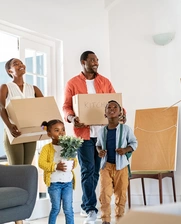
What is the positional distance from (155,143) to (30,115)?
1.85 m

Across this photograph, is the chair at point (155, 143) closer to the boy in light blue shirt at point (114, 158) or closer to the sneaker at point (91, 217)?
the sneaker at point (91, 217)

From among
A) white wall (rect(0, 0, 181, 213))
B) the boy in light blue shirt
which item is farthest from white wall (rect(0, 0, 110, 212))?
the boy in light blue shirt

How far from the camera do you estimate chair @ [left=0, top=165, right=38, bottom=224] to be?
214cm

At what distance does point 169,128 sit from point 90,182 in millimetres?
1334

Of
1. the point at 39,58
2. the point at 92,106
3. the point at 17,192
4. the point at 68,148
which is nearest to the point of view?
the point at 17,192

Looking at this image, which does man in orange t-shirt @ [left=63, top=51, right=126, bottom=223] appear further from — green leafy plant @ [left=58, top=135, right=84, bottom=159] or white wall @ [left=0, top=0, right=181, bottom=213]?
white wall @ [left=0, top=0, right=181, bottom=213]

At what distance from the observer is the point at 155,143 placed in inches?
157

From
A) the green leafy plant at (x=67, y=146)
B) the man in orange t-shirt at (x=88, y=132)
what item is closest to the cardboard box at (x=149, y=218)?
the green leafy plant at (x=67, y=146)

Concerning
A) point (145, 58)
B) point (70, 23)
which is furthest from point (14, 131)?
point (145, 58)

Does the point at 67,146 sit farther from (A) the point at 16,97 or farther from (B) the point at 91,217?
(B) the point at 91,217

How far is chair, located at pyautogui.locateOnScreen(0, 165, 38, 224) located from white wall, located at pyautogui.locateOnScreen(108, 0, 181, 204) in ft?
6.95

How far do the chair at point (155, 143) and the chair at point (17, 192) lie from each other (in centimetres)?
167

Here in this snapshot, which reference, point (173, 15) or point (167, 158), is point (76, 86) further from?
point (173, 15)

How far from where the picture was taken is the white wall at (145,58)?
4.11 meters
